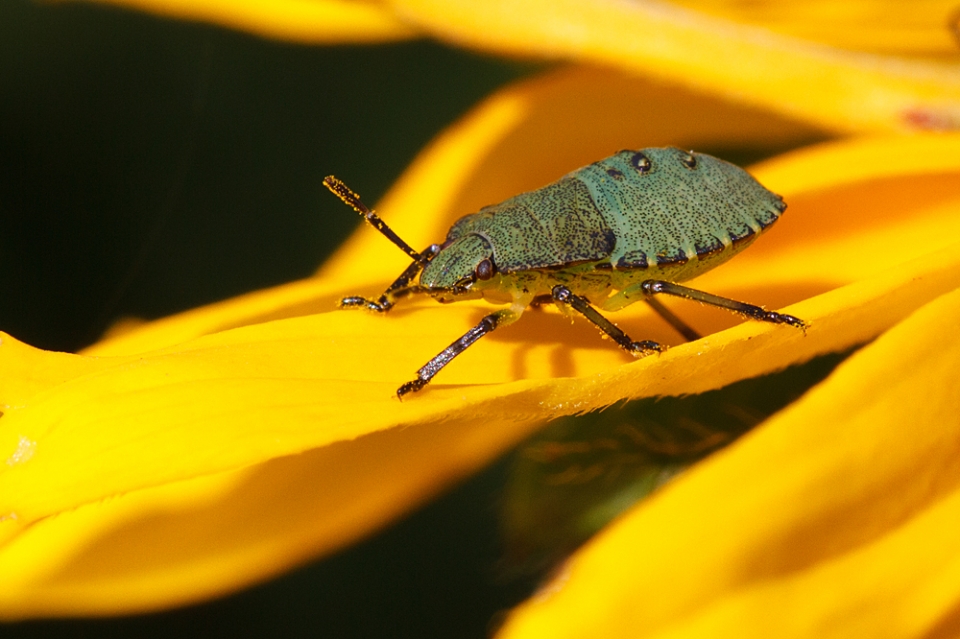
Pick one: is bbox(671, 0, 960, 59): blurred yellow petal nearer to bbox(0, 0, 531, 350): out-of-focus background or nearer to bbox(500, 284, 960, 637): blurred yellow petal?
bbox(0, 0, 531, 350): out-of-focus background

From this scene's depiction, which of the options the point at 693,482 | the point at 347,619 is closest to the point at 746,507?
the point at 693,482

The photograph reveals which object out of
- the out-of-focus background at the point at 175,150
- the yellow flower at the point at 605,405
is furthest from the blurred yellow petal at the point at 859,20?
the out-of-focus background at the point at 175,150

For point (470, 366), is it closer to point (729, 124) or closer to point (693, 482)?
point (693, 482)

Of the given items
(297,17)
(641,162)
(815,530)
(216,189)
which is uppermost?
(297,17)

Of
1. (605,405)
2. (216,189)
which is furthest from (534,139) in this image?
(605,405)

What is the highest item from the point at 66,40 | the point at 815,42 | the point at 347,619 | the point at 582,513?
the point at 815,42

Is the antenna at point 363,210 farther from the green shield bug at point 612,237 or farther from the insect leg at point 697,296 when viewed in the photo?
the insect leg at point 697,296

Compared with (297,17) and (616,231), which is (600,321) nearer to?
(616,231)
